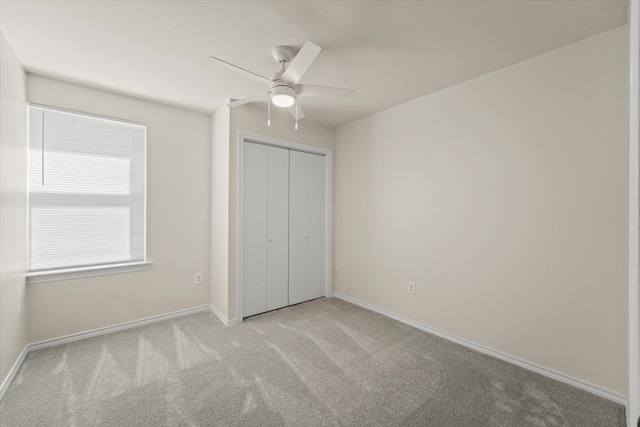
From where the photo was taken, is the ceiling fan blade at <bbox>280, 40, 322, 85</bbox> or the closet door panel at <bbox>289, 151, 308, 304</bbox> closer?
the ceiling fan blade at <bbox>280, 40, 322, 85</bbox>

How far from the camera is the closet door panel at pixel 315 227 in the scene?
3.92m

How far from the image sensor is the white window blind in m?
2.59

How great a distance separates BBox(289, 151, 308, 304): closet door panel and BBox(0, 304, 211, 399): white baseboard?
43.4 inches

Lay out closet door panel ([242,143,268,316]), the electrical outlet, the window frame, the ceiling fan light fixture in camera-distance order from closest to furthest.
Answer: the ceiling fan light fixture → the window frame → the electrical outlet → closet door panel ([242,143,268,316])

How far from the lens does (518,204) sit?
2.34 m

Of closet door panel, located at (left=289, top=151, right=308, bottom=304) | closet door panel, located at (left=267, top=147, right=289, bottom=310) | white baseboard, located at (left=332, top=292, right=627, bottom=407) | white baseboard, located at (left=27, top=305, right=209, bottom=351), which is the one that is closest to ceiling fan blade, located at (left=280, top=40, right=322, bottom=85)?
closet door panel, located at (left=267, top=147, right=289, bottom=310)

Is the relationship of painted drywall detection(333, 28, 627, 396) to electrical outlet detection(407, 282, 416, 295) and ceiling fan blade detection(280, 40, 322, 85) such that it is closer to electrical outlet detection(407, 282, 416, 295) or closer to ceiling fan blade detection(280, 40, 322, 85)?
electrical outlet detection(407, 282, 416, 295)

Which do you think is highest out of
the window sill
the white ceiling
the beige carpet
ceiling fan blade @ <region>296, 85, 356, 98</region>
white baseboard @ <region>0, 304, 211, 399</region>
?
the white ceiling

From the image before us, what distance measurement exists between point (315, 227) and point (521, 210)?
236cm

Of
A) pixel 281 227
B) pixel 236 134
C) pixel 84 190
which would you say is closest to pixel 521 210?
pixel 281 227

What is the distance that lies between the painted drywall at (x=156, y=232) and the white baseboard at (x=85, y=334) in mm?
44

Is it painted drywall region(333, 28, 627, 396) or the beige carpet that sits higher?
painted drywall region(333, 28, 627, 396)

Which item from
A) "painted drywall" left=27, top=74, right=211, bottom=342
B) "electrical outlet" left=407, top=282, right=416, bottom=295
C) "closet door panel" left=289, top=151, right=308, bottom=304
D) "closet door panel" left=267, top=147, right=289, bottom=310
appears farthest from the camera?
"closet door panel" left=289, top=151, right=308, bottom=304

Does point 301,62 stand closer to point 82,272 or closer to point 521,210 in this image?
point 521,210
